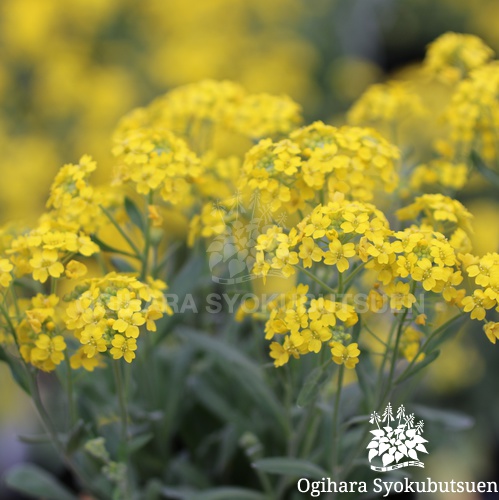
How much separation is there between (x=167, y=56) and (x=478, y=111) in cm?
185

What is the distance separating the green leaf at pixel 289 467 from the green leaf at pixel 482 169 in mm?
407

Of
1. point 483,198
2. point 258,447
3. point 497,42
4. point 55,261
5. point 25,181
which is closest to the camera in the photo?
point 55,261

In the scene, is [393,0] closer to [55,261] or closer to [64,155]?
[64,155]

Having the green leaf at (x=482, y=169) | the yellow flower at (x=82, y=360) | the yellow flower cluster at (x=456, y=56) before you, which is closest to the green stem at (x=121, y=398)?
the yellow flower at (x=82, y=360)

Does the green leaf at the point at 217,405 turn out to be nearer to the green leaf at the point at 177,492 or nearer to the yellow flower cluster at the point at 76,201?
the green leaf at the point at 177,492

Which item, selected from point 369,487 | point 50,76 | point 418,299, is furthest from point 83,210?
point 50,76

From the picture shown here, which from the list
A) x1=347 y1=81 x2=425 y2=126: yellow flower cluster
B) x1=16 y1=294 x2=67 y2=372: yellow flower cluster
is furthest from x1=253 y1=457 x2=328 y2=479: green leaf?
x1=347 y1=81 x2=425 y2=126: yellow flower cluster

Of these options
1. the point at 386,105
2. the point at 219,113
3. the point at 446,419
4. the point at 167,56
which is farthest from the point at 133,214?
the point at 167,56

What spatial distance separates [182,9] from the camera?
2.65m

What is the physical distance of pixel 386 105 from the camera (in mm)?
976

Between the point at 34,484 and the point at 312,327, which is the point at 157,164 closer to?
the point at 312,327

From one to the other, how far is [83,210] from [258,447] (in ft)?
1.12

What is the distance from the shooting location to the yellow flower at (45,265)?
2.22ft

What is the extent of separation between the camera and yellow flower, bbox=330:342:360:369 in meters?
0.63
